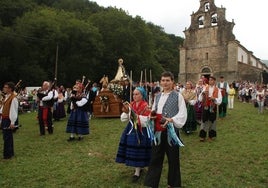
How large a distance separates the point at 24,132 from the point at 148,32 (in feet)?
117

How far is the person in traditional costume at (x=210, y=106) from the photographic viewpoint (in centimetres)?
906

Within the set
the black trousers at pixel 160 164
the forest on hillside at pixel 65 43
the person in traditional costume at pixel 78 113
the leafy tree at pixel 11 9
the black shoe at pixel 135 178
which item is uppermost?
the leafy tree at pixel 11 9

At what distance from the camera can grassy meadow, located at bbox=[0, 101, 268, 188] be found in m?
5.88

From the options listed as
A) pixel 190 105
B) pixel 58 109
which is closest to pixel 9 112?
pixel 190 105

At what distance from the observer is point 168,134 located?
16.5 ft

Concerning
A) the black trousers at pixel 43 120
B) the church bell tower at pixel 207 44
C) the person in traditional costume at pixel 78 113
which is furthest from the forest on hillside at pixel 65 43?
the person in traditional costume at pixel 78 113

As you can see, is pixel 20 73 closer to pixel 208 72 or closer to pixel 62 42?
pixel 62 42

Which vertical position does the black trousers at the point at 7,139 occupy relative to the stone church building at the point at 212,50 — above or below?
below

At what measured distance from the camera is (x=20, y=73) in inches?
1273

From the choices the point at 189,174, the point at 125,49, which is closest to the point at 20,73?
the point at 125,49

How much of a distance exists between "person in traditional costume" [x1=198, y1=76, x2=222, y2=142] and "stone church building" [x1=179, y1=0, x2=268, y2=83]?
122ft

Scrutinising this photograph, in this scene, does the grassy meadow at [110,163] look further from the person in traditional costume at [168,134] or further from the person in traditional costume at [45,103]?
the person in traditional costume at [168,134]

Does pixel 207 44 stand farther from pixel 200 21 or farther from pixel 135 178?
pixel 135 178

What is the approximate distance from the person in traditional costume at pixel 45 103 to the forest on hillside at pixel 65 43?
20.0 m
